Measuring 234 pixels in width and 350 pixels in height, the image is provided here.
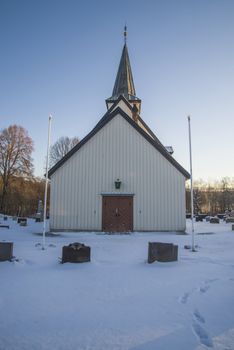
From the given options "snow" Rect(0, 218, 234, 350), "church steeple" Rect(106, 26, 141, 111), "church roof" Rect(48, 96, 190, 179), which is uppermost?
"church steeple" Rect(106, 26, 141, 111)

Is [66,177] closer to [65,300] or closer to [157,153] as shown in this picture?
[157,153]

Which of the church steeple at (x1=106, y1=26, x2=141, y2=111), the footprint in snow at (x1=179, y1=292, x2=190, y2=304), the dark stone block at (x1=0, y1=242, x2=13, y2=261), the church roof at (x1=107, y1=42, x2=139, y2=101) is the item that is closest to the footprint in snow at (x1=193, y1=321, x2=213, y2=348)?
the footprint in snow at (x1=179, y1=292, x2=190, y2=304)

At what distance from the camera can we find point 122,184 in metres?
17.6

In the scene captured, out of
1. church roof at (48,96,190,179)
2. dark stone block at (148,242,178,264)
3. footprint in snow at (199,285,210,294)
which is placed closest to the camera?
footprint in snow at (199,285,210,294)

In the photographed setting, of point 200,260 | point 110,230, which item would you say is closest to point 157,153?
point 110,230

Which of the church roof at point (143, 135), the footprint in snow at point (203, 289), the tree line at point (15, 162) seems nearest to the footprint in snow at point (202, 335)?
the footprint in snow at point (203, 289)

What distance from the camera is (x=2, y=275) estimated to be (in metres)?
6.29

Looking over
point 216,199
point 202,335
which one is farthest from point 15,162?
point 216,199

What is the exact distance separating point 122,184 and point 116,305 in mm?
13184

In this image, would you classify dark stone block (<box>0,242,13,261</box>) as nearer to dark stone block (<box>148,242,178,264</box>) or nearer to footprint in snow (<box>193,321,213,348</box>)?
dark stone block (<box>148,242,178,264</box>)

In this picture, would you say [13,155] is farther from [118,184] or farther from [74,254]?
[74,254]

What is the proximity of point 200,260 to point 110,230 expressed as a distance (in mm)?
9417

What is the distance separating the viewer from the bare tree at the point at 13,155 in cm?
3928

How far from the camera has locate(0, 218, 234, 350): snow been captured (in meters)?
3.31
